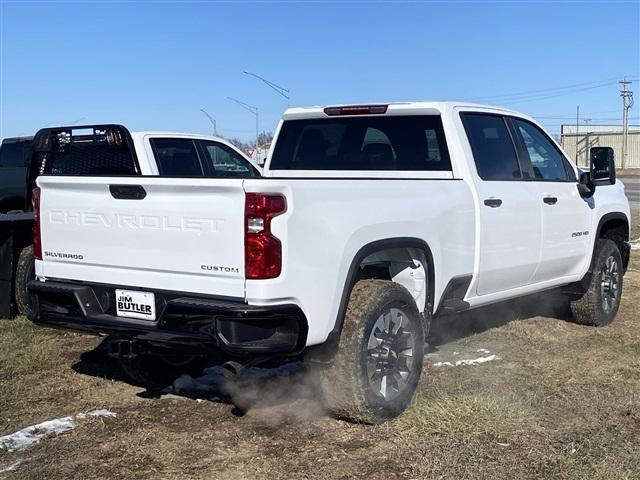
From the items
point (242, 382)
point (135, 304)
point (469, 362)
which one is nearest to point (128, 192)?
point (135, 304)

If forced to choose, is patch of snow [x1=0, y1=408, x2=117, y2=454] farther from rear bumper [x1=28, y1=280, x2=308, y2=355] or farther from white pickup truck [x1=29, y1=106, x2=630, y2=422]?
rear bumper [x1=28, y1=280, x2=308, y2=355]

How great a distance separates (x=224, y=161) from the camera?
9492 millimetres

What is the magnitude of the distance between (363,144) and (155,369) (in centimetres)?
233

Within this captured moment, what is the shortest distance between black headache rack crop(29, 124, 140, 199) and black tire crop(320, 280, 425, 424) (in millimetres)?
3936

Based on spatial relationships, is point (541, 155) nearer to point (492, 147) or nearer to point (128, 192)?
point (492, 147)

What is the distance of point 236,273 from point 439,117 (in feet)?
7.96

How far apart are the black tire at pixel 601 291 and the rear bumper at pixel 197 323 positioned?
4.10 meters

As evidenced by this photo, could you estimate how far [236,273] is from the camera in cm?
384

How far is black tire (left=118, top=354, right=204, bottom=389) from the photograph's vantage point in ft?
17.5

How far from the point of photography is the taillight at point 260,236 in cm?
377

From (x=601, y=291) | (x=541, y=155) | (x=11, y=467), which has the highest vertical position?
(x=541, y=155)

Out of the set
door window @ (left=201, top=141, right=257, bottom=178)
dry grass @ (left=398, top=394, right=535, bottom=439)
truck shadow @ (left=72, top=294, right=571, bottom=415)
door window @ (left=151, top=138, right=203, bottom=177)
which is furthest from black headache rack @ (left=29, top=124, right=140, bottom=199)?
dry grass @ (left=398, top=394, right=535, bottom=439)

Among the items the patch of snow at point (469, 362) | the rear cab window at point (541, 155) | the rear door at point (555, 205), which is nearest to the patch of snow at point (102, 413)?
the patch of snow at point (469, 362)

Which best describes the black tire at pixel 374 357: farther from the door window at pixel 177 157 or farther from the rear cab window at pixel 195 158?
the door window at pixel 177 157
